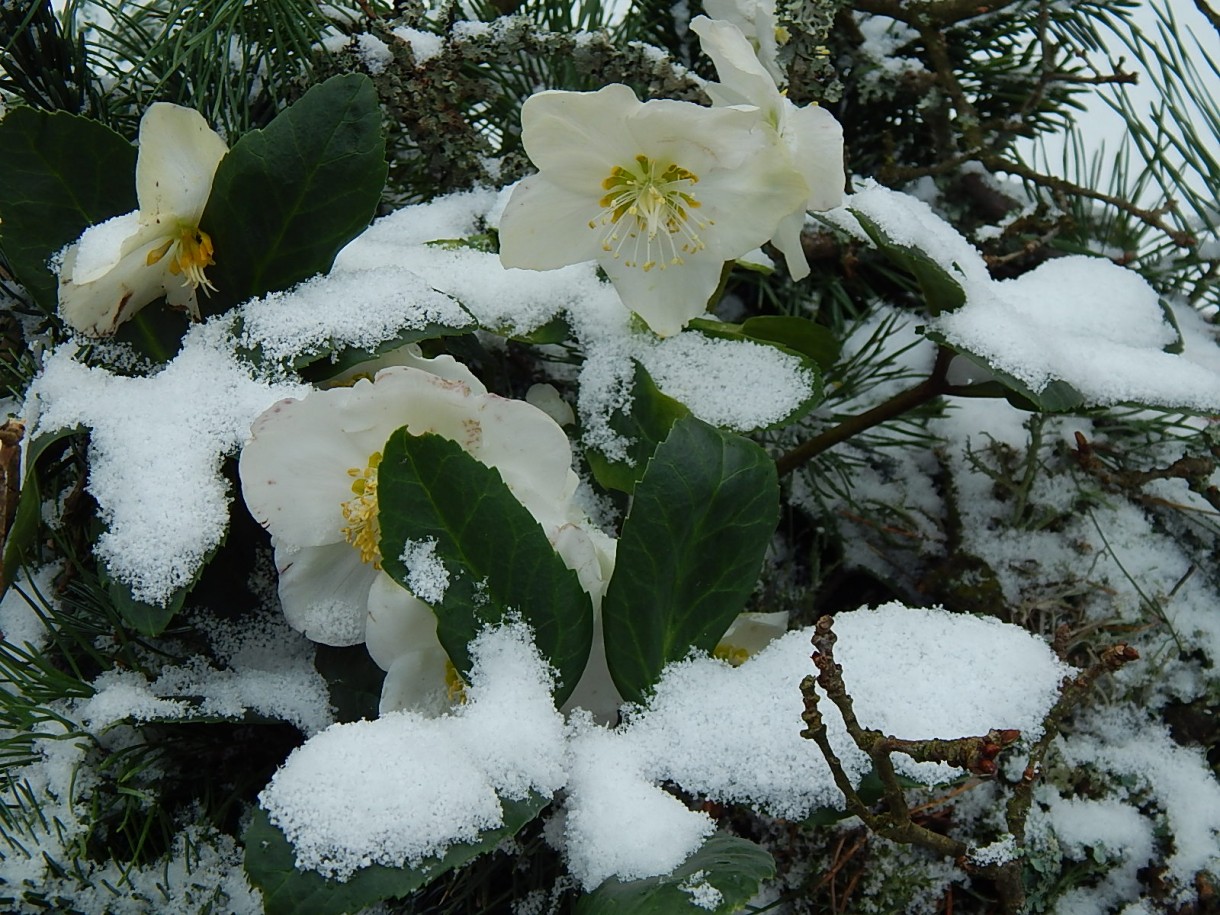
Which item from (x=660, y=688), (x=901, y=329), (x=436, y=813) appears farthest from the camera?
(x=901, y=329)

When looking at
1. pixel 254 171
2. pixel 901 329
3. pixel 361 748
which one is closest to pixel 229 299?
pixel 254 171

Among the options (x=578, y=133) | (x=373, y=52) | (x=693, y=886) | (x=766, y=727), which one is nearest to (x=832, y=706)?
(x=766, y=727)

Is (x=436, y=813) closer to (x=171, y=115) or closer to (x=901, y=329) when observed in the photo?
(x=171, y=115)

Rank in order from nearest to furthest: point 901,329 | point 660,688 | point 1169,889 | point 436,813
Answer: point 436,813 → point 660,688 → point 1169,889 → point 901,329

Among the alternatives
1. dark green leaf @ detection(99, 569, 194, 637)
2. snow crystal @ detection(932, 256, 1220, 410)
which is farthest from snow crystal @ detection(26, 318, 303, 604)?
snow crystal @ detection(932, 256, 1220, 410)

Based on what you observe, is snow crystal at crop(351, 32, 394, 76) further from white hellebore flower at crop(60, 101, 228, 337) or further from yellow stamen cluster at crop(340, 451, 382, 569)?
yellow stamen cluster at crop(340, 451, 382, 569)

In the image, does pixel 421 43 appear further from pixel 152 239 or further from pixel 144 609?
pixel 144 609

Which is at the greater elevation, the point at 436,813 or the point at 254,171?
the point at 254,171
